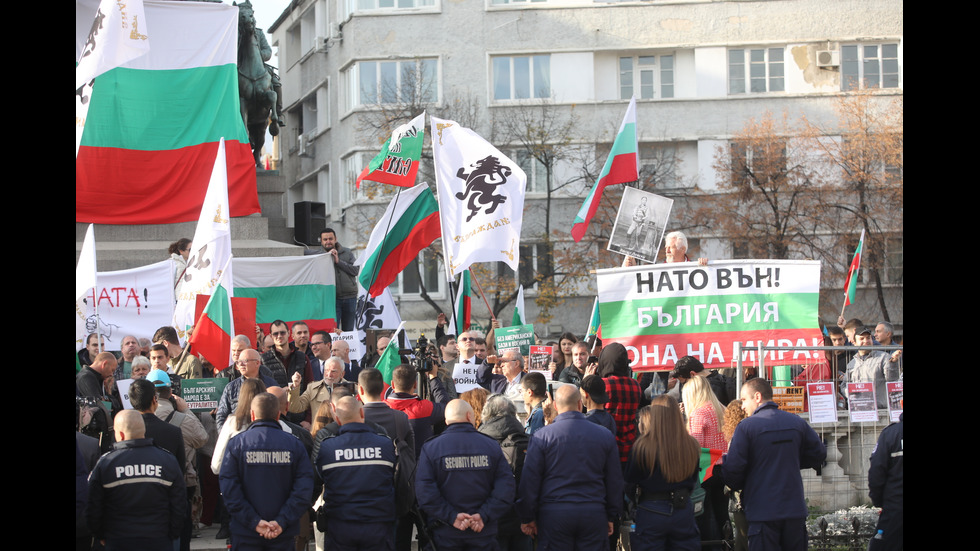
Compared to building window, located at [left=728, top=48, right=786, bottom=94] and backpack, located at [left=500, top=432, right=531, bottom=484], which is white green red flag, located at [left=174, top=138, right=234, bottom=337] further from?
building window, located at [left=728, top=48, right=786, bottom=94]

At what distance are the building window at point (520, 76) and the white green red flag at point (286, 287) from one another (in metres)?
22.3

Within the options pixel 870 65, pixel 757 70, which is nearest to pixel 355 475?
pixel 757 70

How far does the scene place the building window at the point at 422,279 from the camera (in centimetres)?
3778

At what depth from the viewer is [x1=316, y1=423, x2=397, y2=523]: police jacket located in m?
7.79

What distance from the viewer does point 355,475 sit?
779cm

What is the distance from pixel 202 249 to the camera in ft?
38.5

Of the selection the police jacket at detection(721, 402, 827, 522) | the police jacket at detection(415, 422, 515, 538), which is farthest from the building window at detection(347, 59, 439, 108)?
the police jacket at detection(415, 422, 515, 538)

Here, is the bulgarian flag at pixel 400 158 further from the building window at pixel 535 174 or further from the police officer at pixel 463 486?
the building window at pixel 535 174

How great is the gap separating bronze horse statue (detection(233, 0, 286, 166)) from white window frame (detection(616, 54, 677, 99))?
2021cm

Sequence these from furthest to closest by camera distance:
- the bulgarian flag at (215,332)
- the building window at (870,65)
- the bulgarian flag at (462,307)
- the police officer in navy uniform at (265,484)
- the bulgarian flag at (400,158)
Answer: the building window at (870,65) < the bulgarian flag at (462,307) < the bulgarian flag at (400,158) < the bulgarian flag at (215,332) < the police officer in navy uniform at (265,484)

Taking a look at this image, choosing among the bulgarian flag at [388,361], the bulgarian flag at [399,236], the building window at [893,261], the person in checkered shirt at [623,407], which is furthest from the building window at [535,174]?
the person in checkered shirt at [623,407]

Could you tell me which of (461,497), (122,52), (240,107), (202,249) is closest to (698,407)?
(461,497)

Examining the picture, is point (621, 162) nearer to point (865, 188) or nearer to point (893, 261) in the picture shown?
point (865, 188)
